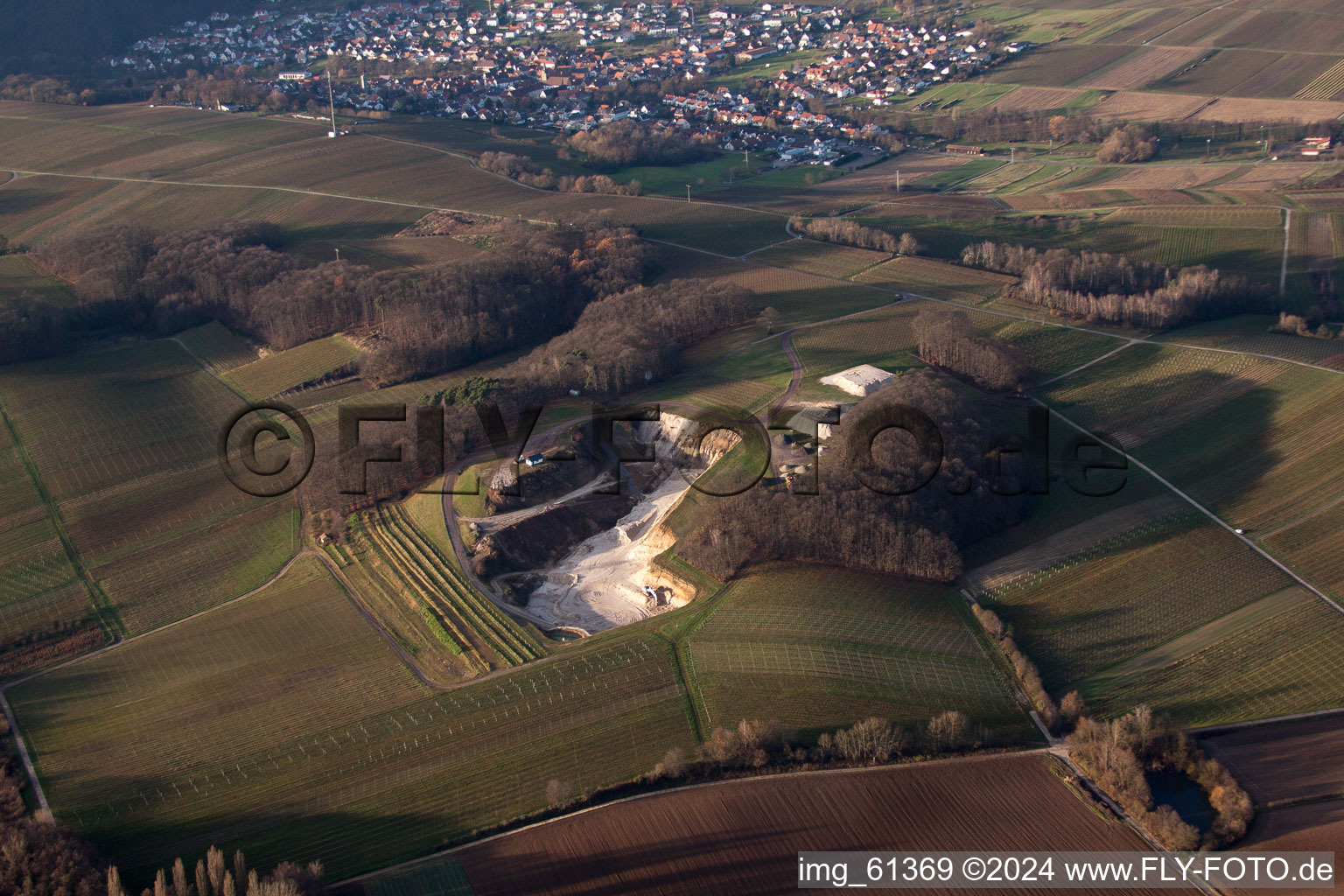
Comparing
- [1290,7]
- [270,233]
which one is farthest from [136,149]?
[1290,7]

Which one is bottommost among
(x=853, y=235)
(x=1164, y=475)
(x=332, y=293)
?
(x=1164, y=475)

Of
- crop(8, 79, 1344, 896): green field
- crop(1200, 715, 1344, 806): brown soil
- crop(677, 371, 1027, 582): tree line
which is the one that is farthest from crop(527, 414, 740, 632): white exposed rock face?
crop(1200, 715, 1344, 806): brown soil

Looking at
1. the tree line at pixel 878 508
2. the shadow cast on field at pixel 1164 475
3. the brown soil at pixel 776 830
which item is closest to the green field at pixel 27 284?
the tree line at pixel 878 508

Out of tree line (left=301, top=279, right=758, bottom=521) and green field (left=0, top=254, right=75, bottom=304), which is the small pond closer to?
tree line (left=301, top=279, right=758, bottom=521)

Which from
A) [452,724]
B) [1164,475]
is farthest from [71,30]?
[1164,475]

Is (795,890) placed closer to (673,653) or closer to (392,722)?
(673,653)

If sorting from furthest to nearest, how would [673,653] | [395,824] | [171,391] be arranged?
[171,391], [673,653], [395,824]

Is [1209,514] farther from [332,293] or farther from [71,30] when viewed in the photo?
[71,30]
